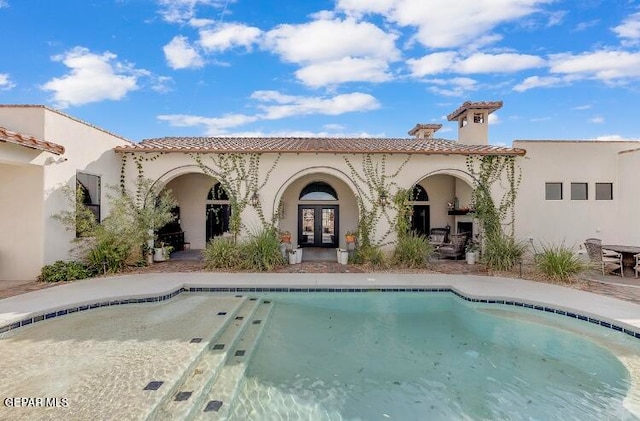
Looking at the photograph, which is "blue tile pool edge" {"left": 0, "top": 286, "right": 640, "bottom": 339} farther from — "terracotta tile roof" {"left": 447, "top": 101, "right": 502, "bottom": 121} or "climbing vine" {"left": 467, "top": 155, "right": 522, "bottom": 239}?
"terracotta tile roof" {"left": 447, "top": 101, "right": 502, "bottom": 121}

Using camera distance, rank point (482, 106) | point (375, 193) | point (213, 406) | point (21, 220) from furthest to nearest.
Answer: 1. point (482, 106)
2. point (375, 193)
3. point (21, 220)
4. point (213, 406)

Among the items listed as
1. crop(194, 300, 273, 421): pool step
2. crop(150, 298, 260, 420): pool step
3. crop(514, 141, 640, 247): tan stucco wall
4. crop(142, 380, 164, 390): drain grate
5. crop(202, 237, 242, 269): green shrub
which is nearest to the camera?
crop(150, 298, 260, 420): pool step

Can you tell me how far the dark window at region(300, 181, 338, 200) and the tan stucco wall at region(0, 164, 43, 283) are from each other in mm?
11108

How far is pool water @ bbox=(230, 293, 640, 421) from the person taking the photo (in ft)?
15.2

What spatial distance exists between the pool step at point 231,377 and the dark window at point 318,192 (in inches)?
428

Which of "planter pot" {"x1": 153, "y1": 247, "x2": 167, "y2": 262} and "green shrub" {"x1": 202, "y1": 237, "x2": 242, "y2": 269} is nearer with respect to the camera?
"green shrub" {"x1": 202, "y1": 237, "x2": 242, "y2": 269}

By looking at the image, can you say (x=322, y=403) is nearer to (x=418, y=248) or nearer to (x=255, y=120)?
(x=418, y=248)

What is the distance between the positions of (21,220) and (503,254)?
16.2 m

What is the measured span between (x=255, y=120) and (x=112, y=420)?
2115 cm

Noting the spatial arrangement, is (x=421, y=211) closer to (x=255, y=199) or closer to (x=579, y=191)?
(x=579, y=191)

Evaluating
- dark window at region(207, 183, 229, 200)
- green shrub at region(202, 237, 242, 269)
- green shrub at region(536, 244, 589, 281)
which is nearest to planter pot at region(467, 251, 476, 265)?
green shrub at region(536, 244, 589, 281)

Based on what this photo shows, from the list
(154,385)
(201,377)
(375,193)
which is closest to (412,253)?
(375,193)

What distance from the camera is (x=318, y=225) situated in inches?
727

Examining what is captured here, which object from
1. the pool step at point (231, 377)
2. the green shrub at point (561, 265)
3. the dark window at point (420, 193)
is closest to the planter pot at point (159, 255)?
the pool step at point (231, 377)
